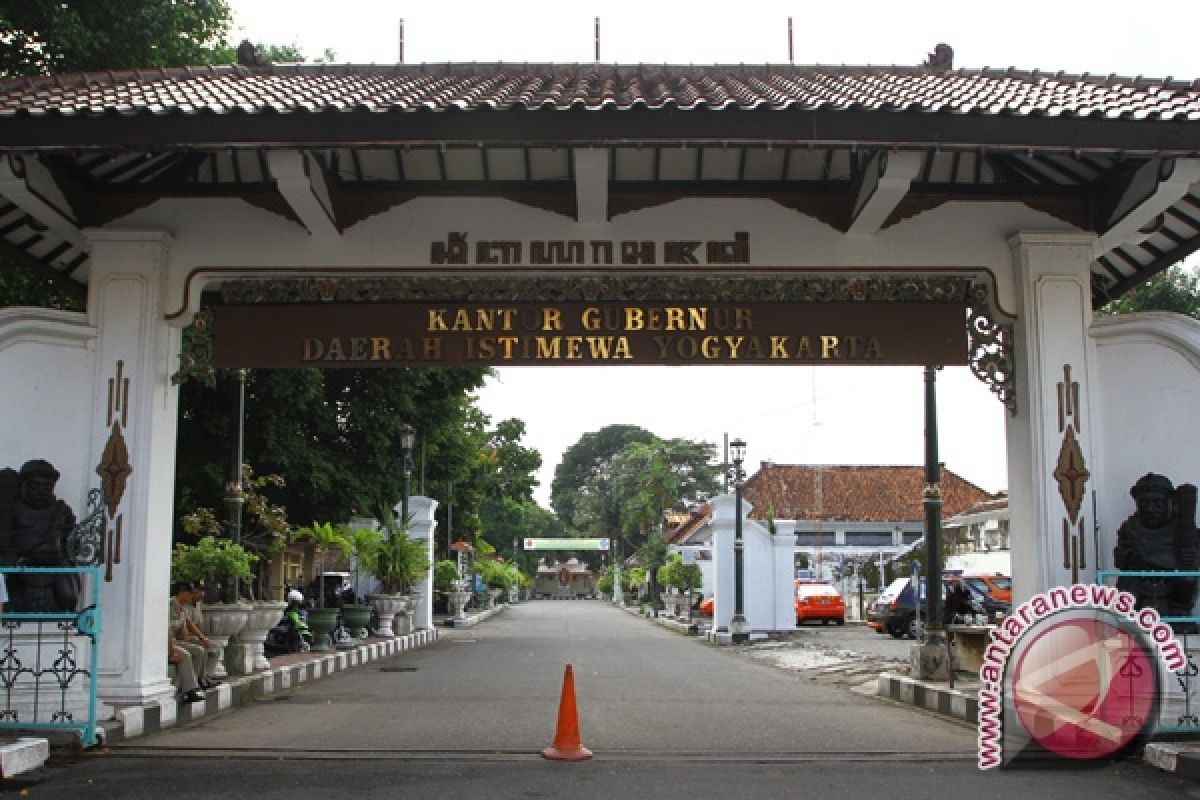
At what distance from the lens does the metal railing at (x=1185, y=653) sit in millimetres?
7824

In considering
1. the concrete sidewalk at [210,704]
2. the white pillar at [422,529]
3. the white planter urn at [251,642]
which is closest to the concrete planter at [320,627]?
the concrete sidewalk at [210,704]

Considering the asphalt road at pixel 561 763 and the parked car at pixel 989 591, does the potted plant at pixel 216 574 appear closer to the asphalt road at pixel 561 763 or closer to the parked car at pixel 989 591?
the asphalt road at pixel 561 763

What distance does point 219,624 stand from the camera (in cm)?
1295

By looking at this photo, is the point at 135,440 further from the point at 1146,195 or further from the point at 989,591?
the point at 989,591

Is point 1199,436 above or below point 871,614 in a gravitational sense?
above

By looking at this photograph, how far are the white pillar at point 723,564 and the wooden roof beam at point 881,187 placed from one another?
17388 millimetres

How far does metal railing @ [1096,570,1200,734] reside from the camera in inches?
308

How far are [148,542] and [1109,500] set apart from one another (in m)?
7.67

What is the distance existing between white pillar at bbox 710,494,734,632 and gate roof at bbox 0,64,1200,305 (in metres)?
15.9

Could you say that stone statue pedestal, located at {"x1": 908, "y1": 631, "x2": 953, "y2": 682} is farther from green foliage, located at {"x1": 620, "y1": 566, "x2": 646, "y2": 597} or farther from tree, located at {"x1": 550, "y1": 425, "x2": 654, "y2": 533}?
tree, located at {"x1": 550, "y1": 425, "x2": 654, "y2": 533}

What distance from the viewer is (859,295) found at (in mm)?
9406

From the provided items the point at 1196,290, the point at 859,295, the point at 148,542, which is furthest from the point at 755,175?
the point at 1196,290

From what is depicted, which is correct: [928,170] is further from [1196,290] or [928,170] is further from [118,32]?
[1196,290]

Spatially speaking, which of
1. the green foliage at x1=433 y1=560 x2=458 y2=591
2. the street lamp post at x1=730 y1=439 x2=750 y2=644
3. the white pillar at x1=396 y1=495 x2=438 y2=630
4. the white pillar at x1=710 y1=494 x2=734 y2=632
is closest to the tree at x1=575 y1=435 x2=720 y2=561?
the green foliage at x1=433 y1=560 x2=458 y2=591
